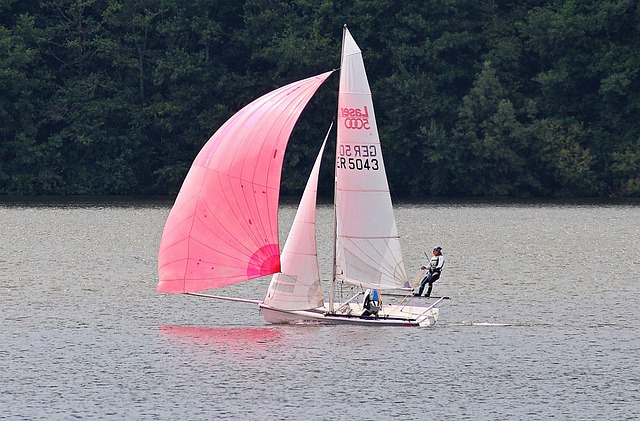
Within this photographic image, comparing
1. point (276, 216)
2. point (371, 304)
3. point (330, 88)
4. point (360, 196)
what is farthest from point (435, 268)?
point (330, 88)

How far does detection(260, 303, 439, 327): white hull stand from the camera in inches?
1668

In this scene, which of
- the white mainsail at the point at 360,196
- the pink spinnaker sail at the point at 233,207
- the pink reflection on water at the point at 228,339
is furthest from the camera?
the pink reflection on water at the point at 228,339

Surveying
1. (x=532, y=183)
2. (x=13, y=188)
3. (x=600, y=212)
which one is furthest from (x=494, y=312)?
(x=13, y=188)

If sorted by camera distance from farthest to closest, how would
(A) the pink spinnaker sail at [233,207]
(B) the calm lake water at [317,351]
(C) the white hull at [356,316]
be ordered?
(C) the white hull at [356,316] < (A) the pink spinnaker sail at [233,207] < (B) the calm lake water at [317,351]

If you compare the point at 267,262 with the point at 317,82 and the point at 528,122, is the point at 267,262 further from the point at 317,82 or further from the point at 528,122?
the point at 528,122

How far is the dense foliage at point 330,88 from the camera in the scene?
115875 millimetres

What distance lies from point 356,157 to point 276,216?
308 cm

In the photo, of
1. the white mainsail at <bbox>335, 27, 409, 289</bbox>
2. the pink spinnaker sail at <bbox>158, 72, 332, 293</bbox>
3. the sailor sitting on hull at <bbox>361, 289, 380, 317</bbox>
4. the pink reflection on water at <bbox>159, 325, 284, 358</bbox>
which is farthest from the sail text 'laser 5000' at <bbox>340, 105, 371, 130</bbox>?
the pink reflection on water at <bbox>159, 325, 284, 358</bbox>

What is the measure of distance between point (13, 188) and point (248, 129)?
265 ft

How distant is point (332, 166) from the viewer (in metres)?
118

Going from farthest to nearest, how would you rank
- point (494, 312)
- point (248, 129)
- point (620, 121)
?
point (620, 121) → point (494, 312) → point (248, 129)

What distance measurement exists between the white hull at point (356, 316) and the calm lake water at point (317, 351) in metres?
0.65

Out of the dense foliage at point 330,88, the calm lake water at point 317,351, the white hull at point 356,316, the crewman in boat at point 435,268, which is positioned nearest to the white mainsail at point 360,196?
the white hull at point 356,316

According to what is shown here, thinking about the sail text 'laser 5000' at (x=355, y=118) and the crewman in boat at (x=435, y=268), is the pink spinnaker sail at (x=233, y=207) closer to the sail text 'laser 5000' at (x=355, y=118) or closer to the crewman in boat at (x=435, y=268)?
the sail text 'laser 5000' at (x=355, y=118)
